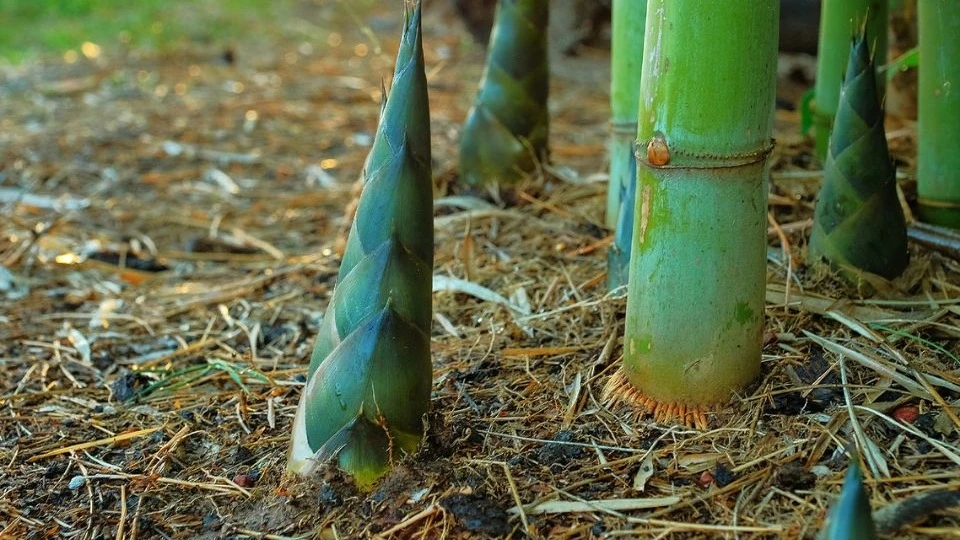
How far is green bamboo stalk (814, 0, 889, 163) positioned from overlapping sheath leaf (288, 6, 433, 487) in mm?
1122

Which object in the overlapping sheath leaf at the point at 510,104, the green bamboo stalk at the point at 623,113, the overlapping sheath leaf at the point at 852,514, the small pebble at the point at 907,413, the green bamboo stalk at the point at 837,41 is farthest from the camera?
the overlapping sheath leaf at the point at 510,104

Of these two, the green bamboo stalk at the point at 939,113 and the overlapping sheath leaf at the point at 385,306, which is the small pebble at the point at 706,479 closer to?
the overlapping sheath leaf at the point at 385,306

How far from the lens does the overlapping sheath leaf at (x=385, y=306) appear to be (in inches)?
53.9

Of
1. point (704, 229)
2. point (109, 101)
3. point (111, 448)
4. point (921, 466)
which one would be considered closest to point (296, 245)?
point (111, 448)

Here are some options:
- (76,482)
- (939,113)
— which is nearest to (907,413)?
(939,113)

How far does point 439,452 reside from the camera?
4.79ft

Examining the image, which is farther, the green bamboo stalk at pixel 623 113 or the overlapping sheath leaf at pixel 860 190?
the green bamboo stalk at pixel 623 113

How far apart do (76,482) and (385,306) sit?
645 millimetres

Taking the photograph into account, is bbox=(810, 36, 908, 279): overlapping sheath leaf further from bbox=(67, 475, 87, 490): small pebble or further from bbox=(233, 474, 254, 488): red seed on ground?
bbox=(67, 475, 87, 490): small pebble

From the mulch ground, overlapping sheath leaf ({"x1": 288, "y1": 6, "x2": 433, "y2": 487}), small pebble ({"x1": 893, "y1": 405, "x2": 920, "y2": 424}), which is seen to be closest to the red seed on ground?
the mulch ground

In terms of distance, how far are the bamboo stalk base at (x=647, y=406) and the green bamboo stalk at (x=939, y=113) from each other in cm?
83

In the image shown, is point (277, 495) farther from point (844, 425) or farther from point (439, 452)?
point (844, 425)

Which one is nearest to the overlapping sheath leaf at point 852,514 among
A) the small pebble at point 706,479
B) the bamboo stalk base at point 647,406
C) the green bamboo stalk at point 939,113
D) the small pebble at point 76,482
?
the small pebble at point 706,479

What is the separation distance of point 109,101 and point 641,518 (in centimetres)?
422
